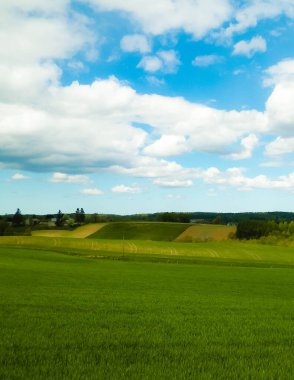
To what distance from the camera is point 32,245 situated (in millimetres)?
107188

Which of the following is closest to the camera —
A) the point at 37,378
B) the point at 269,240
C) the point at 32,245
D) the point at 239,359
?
the point at 37,378

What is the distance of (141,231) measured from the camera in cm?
14700

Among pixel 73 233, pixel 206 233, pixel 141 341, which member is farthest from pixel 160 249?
pixel 141 341

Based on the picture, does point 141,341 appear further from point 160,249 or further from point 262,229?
point 262,229

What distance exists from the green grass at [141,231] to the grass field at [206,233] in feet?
12.1

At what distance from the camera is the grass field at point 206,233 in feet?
426

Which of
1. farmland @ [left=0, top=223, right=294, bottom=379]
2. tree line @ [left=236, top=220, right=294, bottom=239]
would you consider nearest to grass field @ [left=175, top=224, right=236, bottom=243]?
tree line @ [left=236, top=220, right=294, bottom=239]

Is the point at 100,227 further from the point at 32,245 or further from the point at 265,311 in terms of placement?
the point at 265,311

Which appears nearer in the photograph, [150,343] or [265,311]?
[150,343]

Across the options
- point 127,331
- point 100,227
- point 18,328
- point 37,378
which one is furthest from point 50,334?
point 100,227

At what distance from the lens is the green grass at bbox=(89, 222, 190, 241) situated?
458 feet

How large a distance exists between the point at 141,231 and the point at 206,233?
2376 centimetres

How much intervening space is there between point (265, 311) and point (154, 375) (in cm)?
1169

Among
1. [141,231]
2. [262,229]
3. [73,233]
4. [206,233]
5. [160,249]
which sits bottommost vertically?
[160,249]
